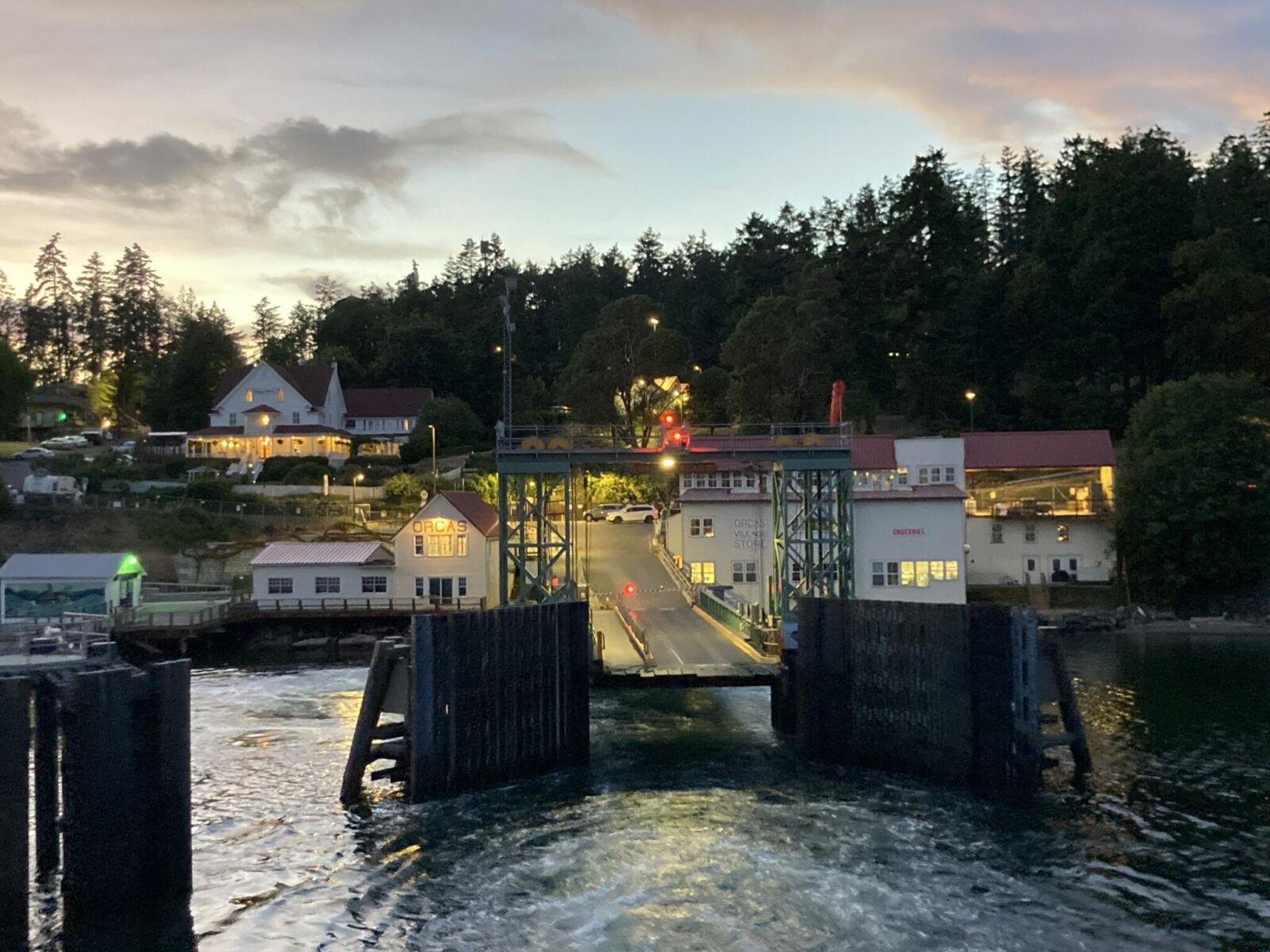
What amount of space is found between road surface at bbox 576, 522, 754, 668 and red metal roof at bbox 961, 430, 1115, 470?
20.8 m

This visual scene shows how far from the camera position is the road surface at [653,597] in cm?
3559

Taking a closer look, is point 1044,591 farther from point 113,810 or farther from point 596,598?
point 113,810

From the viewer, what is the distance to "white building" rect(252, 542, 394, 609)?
61562 millimetres

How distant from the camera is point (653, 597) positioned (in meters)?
53.2

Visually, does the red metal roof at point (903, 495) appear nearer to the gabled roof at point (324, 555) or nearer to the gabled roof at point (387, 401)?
the gabled roof at point (324, 555)

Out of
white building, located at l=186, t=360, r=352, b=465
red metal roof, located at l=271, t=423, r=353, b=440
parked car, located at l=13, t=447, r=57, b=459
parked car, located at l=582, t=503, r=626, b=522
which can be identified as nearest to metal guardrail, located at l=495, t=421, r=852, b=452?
parked car, located at l=582, t=503, r=626, b=522

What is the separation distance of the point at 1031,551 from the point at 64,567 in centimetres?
5367

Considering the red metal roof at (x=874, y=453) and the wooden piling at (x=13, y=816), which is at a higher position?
the red metal roof at (x=874, y=453)

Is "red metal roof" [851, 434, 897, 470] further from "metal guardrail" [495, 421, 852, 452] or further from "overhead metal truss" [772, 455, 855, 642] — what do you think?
"metal guardrail" [495, 421, 852, 452]

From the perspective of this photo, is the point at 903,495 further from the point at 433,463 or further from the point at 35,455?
the point at 35,455

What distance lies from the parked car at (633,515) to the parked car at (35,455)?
51.7 metres

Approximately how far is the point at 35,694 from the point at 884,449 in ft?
167

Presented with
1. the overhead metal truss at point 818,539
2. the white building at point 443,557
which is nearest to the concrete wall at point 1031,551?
the overhead metal truss at point 818,539

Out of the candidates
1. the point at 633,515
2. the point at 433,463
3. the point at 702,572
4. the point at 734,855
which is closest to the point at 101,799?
the point at 734,855
